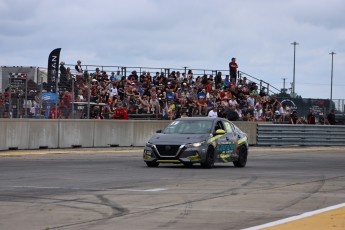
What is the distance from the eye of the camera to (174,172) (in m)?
19.5

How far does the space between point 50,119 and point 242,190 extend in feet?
56.1

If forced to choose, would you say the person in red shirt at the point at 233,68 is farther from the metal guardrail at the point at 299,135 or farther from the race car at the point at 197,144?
the race car at the point at 197,144

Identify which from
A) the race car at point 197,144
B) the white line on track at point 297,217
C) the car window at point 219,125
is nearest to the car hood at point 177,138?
the race car at point 197,144

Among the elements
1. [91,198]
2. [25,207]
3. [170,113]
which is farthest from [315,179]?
[170,113]

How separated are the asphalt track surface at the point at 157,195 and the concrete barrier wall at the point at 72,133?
6934mm

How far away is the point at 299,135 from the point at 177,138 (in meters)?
20.2

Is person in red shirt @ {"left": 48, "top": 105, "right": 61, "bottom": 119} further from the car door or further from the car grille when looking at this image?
the car grille

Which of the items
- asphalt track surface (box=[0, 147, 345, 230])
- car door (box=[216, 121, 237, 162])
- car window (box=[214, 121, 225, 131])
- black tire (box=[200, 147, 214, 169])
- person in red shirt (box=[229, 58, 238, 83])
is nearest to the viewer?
asphalt track surface (box=[0, 147, 345, 230])

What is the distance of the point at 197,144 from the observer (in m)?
21.1

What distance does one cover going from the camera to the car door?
22188mm

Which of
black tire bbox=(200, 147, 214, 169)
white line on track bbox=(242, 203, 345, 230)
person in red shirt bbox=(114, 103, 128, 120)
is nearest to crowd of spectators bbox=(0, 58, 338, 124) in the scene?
person in red shirt bbox=(114, 103, 128, 120)

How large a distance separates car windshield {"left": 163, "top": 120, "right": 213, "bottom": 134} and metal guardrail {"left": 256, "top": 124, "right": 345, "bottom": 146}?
1746 centimetres

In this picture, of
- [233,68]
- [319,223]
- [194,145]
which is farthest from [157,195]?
[233,68]

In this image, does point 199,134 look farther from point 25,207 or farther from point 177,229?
point 177,229
